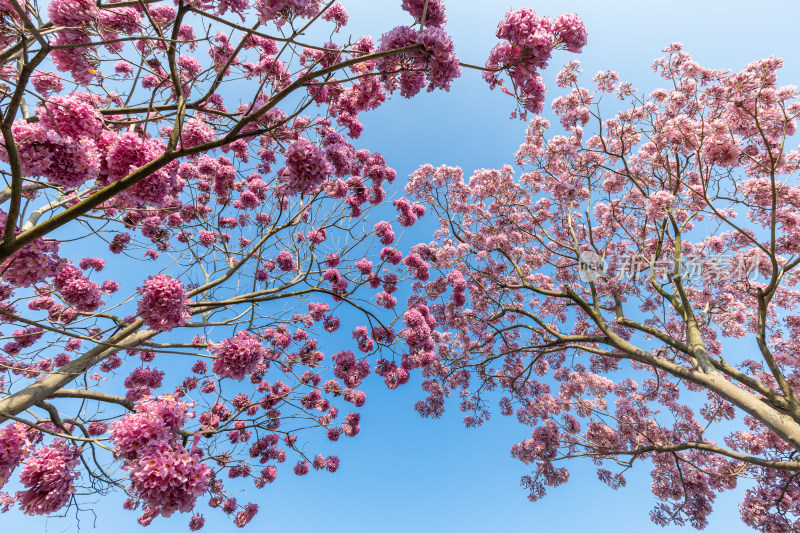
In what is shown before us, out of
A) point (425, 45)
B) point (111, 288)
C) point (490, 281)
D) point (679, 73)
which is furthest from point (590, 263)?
point (111, 288)

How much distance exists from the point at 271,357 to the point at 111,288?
500cm

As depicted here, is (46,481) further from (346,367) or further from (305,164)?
(346,367)

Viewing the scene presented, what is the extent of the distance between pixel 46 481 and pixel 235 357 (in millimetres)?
1617

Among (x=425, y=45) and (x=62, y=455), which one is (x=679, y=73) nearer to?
(x=425, y=45)

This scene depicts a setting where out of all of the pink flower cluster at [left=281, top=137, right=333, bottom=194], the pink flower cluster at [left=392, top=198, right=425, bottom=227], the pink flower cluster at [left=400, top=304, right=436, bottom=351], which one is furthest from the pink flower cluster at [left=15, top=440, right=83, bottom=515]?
the pink flower cluster at [left=392, top=198, right=425, bottom=227]

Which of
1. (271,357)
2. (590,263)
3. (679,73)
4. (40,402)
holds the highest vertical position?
(679,73)

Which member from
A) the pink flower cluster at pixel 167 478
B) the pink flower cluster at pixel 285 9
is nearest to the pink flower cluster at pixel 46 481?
the pink flower cluster at pixel 167 478

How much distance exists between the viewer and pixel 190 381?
791 cm

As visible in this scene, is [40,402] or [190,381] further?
[190,381]

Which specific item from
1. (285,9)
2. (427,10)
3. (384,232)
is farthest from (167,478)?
(384,232)

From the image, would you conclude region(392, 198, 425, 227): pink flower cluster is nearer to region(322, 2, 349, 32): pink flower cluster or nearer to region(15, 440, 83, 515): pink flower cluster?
region(322, 2, 349, 32): pink flower cluster

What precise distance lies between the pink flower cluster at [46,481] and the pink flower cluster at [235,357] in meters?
1.30

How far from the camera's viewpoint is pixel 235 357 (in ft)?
11.7

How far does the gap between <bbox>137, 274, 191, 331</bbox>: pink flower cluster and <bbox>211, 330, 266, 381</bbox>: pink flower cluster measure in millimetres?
657
